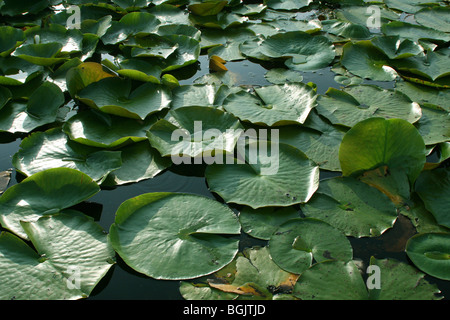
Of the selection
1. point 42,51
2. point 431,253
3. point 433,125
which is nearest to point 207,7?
point 42,51

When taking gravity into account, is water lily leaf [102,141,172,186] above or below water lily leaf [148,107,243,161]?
below

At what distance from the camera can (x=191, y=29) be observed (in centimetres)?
306

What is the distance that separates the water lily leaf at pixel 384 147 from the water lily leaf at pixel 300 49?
43.9 inches

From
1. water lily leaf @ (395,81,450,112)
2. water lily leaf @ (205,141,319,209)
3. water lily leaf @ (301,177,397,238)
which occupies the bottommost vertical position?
water lily leaf @ (301,177,397,238)

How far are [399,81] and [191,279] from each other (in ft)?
6.64

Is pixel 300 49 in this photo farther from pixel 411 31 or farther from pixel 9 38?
pixel 9 38

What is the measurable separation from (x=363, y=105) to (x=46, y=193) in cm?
182

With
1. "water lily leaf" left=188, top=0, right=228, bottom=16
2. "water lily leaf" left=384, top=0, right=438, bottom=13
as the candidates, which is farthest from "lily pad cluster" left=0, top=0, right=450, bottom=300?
"water lily leaf" left=384, top=0, right=438, bottom=13

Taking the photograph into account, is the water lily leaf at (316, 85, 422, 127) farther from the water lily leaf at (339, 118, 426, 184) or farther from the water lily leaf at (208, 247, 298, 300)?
the water lily leaf at (208, 247, 298, 300)

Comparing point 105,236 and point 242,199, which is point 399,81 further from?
point 105,236

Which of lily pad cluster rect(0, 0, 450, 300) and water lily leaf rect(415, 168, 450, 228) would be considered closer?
lily pad cluster rect(0, 0, 450, 300)

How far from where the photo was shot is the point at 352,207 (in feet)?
5.57

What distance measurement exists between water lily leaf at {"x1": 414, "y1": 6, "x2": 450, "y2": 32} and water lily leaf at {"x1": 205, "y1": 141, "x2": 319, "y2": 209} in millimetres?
2296

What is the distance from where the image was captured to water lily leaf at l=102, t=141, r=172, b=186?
6.09 feet
